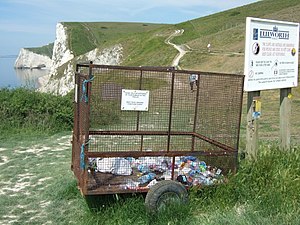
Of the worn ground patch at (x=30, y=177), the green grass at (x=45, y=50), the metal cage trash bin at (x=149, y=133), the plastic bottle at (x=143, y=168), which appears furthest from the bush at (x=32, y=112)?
the green grass at (x=45, y=50)

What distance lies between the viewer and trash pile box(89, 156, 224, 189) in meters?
5.63

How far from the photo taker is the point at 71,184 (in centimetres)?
637

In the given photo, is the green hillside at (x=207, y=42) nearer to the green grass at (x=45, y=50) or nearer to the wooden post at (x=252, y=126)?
the wooden post at (x=252, y=126)

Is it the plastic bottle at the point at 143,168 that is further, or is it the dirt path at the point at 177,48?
the dirt path at the point at 177,48

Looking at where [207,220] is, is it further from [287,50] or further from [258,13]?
[258,13]

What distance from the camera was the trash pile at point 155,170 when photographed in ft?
18.5

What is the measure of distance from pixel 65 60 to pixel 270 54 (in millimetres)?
84106

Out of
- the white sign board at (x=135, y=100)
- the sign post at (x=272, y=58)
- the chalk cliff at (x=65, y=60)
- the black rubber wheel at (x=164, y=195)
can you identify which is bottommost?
the black rubber wheel at (x=164, y=195)

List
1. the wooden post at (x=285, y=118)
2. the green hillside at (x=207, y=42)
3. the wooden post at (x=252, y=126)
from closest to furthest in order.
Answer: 1. the wooden post at (x=252, y=126)
2. the wooden post at (x=285, y=118)
3. the green hillside at (x=207, y=42)

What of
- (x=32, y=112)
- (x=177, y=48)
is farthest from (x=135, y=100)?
(x=177, y=48)

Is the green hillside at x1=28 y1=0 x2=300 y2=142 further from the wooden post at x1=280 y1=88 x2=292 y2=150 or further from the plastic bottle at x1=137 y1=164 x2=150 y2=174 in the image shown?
the plastic bottle at x1=137 y1=164 x2=150 y2=174

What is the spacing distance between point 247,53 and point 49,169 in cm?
406

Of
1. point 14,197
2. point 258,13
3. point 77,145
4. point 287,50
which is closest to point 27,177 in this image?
point 14,197

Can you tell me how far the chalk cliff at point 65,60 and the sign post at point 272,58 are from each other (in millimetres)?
24624
